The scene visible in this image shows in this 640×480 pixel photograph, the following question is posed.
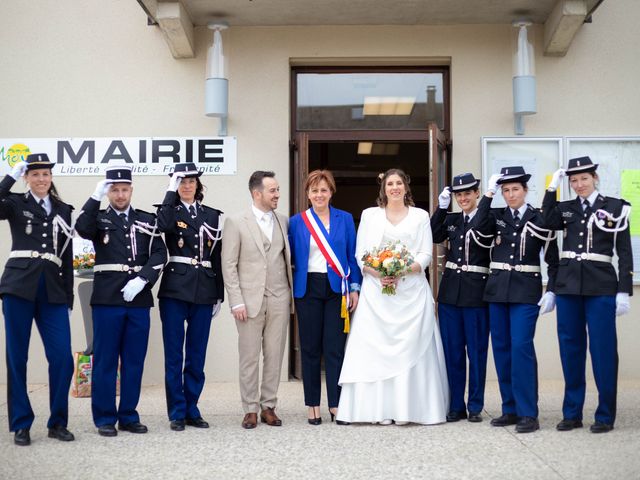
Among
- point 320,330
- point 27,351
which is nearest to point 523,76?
point 320,330

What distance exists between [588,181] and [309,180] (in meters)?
2.09

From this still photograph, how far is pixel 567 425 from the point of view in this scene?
5.97m

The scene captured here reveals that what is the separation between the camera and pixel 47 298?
5.84 m

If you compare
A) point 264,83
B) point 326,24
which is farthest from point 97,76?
point 326,24

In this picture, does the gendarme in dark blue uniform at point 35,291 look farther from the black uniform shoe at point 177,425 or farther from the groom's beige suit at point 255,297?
the groom's beige suit at point 255,297

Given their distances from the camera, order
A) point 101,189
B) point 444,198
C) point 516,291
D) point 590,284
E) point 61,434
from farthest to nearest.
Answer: point 444,198 → point 516,291 → point 101,189 → point 590,284 → point 61,434

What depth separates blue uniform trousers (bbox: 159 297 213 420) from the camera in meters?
6.23

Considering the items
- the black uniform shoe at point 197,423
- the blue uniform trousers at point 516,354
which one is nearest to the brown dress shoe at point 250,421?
the black uniform shoe at point 197,423

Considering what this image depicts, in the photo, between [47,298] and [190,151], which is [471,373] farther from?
[190,151]

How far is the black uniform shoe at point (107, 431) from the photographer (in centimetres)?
594

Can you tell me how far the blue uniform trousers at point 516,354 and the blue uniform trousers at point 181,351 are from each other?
2.19 m

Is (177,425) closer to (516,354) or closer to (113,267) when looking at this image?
(113,267)

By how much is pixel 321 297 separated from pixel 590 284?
77.8 inches

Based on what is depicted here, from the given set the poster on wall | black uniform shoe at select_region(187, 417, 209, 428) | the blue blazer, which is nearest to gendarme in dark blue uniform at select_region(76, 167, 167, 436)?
black uniform shoe at select_region(187, 417, 209, 428)
